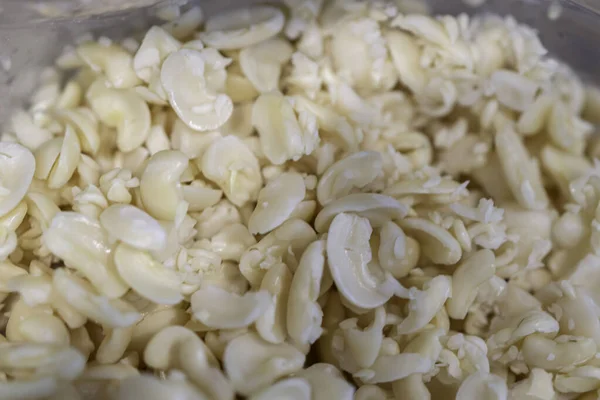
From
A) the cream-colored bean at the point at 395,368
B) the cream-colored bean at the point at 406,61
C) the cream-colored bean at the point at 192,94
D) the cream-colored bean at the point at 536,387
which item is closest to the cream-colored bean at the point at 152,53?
the cream-colored bean at the point at 192,94

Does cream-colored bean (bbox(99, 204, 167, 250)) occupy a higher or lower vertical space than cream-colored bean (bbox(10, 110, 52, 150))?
higher

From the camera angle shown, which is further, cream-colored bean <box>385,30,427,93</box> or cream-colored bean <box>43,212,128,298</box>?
cream-colored bean <box>385,30,427,93</box>

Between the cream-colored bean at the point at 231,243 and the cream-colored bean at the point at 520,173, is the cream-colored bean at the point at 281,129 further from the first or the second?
the cream-colored bean at the point at 520,173

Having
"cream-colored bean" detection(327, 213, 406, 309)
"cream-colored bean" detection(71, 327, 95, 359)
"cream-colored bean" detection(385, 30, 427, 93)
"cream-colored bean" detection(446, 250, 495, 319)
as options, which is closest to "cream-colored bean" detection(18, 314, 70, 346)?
"cream-colored bean" detection(71, 327, 95, 359)

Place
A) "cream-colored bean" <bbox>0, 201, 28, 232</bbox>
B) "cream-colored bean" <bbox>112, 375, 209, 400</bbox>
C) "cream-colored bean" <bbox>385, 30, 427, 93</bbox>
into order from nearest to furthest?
"cream-colored bean" <bbox>112, 375, 209, 400</bbox> → "cream-colored bean" <bbox>0, 201, 28, 232</bbox> → "cream-colored bean" <bbox>385, 30, 427, 93</bbox>

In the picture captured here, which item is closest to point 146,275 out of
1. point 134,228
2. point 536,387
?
point 134,228

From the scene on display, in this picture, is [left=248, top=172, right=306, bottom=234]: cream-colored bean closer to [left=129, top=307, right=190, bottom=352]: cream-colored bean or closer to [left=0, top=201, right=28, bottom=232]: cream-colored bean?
[left=129, top=307, right=190, bottom=352]: cream-colored bean

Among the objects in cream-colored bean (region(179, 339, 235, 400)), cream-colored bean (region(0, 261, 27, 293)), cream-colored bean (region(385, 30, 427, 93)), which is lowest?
cream-colored bean (region(0, 261, 27, 293))
